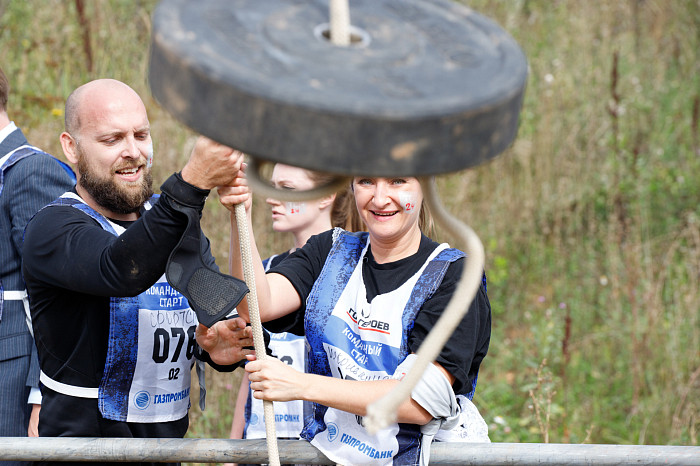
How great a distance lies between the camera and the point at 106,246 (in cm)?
209

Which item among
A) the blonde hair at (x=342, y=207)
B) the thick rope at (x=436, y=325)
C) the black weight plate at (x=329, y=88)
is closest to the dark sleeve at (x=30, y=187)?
the blonde hair at (x=342, y=207)

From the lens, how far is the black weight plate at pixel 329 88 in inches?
42.8

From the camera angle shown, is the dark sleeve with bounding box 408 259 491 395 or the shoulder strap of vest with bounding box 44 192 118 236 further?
the shoulder strap of vest with bounding box 44 192 118 236

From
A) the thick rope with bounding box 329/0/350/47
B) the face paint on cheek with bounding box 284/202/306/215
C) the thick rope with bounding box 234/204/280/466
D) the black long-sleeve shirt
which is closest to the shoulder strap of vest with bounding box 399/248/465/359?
the thick rope with bounding box 234/204/280/466

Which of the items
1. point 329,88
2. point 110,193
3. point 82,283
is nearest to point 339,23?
point 329,88

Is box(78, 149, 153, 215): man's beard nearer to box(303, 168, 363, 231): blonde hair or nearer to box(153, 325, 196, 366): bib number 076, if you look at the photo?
box(153, 325, 196, 366): bib number 076

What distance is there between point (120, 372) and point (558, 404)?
298 cm

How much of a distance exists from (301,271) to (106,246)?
2.06 ft

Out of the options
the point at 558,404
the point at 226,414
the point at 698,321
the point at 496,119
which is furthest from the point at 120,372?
the point at 698,321

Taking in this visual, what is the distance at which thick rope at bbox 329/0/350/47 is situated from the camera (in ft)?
3.89

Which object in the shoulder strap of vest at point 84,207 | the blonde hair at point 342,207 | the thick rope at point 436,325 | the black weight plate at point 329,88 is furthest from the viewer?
the blonde hair at point 342,207

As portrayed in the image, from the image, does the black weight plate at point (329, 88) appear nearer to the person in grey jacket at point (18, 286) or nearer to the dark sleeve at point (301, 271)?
the dark sleeve at point (301, 271)

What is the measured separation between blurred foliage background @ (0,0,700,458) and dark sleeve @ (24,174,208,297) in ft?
6.98

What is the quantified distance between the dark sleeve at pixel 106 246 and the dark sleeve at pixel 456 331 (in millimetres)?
666
